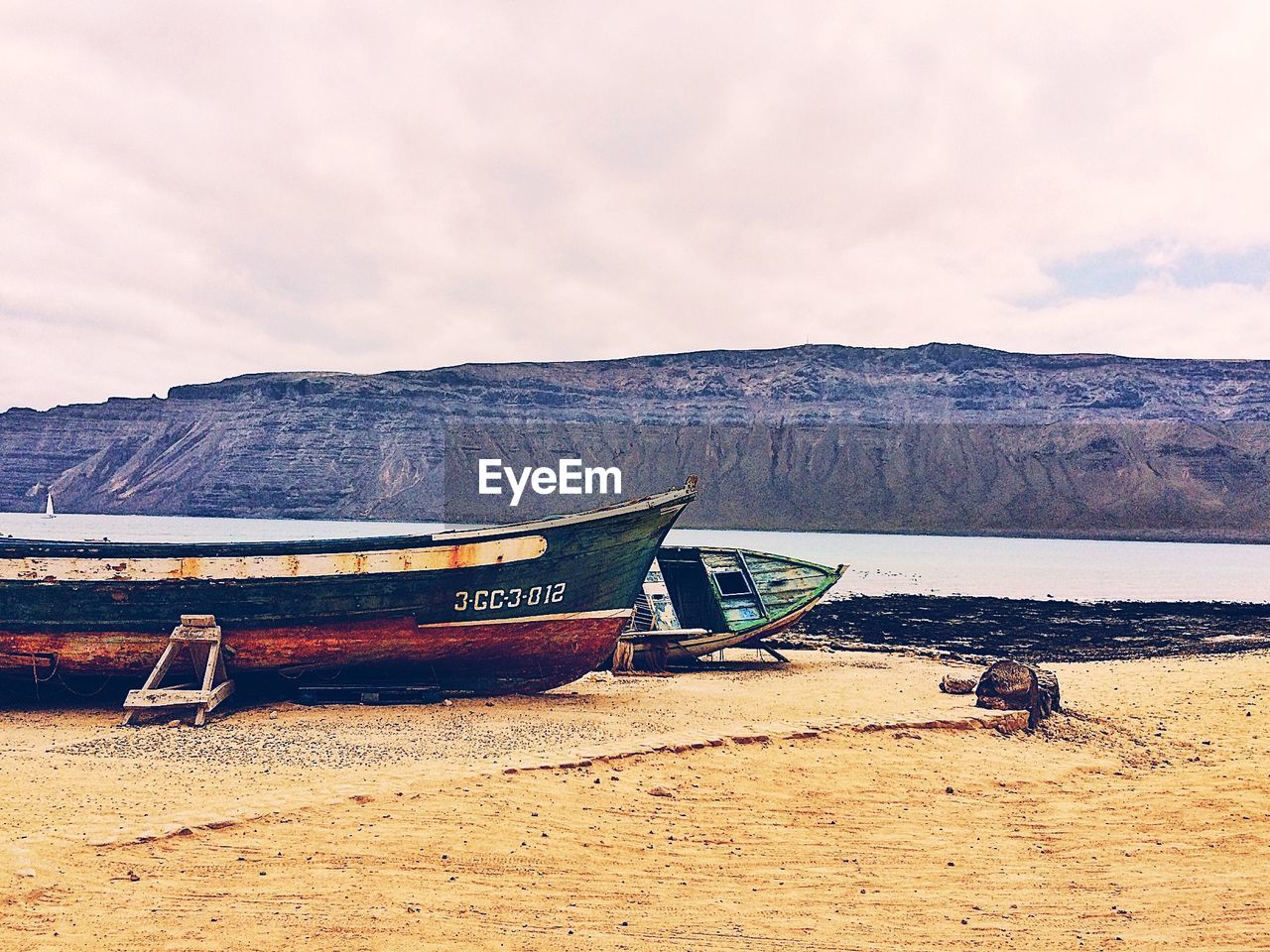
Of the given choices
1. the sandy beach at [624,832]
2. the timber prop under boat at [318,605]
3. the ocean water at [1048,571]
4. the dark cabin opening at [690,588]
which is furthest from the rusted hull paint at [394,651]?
the ocean water at [1048,571]

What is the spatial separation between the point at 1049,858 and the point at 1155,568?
255 feet

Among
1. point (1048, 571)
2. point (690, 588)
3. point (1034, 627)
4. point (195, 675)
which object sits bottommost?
point (1034, 627)

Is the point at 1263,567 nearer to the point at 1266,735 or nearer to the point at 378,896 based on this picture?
the point at 1266,735

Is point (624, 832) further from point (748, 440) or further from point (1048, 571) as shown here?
point (748, 440)

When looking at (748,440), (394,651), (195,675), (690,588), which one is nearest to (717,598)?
(690,588)

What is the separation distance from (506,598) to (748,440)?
5884 inches

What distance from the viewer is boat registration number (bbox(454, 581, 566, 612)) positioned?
13.6m

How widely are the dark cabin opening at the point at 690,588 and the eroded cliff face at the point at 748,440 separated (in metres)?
123

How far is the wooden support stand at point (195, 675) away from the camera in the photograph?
12.0 m

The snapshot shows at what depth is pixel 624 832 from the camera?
771cm

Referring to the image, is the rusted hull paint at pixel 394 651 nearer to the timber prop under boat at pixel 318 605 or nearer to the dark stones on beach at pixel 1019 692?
the timber prop under boat at pixel 318 605

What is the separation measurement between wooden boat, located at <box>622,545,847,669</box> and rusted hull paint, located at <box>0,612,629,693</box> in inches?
→ 232

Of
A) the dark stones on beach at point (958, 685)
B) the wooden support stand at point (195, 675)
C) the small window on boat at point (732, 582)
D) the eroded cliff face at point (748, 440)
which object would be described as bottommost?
the dark stones on beach at point (958, 685)

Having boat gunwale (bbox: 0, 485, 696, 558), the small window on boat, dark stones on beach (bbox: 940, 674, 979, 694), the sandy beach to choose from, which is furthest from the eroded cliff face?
the sandy beach
